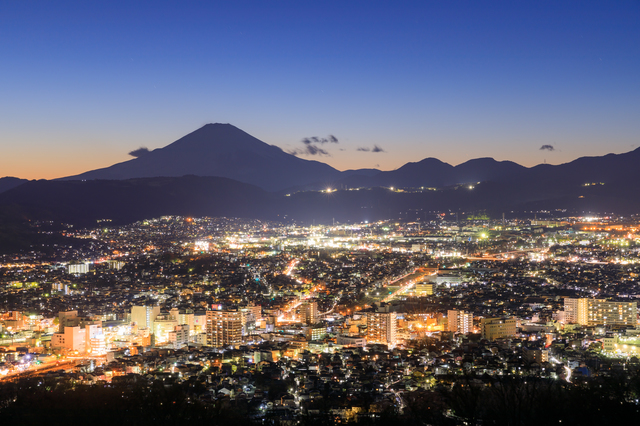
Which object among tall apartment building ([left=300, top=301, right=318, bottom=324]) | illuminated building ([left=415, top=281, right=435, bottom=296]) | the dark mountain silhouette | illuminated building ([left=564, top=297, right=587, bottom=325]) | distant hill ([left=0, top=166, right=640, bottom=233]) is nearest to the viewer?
illuminated building ([left=564, top=297, right=587, bottom=325])

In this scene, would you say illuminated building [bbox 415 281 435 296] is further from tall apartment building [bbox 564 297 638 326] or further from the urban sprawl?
tall apartment building [bbox 564 297 638 326]

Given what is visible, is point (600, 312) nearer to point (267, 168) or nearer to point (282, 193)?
point (282, 193)

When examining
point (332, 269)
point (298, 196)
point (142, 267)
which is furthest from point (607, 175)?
point (142, 267)

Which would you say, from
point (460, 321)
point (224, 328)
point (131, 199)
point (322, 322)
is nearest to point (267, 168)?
point (131, 199)

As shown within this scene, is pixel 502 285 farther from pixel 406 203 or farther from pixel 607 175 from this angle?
pixel 607 175

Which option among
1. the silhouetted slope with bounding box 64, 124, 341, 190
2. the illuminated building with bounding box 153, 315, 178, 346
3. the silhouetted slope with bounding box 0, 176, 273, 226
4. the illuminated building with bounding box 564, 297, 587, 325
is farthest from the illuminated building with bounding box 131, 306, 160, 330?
the silhouetted slope with bounding box 64, 124, 341, 190

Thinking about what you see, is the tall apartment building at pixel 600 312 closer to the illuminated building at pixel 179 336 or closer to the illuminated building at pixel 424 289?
the illuminated building at pixel 424 289
